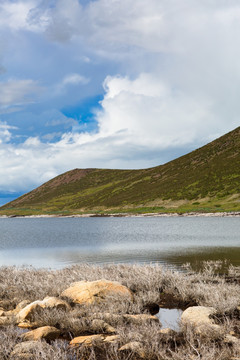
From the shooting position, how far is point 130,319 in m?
9.53

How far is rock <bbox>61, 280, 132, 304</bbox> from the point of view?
11.3 m

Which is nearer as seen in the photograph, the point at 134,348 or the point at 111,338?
the point at 134,348

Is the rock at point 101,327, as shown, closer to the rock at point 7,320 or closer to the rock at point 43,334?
the rock at point 43,334

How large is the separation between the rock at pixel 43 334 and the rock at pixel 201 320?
11.0ft

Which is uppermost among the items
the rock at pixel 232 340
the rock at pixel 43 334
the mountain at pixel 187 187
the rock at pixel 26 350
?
the mountain at pixel 187 187

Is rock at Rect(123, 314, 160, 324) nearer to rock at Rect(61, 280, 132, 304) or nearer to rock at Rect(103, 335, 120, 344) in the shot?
rock at Rect(103, 335, 120, 344)

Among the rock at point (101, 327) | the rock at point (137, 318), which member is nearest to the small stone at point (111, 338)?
the rock at point (101, 327)

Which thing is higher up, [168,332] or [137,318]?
[137,318]

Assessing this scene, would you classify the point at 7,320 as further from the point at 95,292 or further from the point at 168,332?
the point at 168,332

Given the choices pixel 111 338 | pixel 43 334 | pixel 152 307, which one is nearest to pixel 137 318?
pixel 111 338

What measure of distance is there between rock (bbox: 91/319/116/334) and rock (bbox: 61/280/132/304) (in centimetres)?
201

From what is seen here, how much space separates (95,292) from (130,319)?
2.29m

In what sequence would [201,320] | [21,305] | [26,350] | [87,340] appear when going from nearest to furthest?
[26,350] → [87,340] → [201,320] → [21,305]

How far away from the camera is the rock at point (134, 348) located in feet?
23.9
